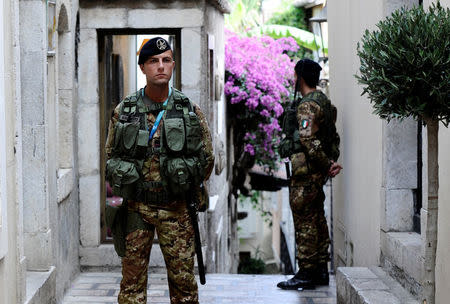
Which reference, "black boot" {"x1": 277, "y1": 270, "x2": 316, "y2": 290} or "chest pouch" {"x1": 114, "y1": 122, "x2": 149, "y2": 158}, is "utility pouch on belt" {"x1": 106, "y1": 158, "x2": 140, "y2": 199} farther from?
"black boot" {"x1": 277, "y1": 270, "x2": 316, "y2": 290}

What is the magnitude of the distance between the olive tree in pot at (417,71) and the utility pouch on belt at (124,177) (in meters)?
1.82

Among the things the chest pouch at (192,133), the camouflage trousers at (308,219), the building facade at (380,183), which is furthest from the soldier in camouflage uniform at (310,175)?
the chest pouch at (192,133)

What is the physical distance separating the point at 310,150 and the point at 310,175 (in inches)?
13.6

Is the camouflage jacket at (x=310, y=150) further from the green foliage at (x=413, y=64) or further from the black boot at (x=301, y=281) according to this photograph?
the green foliage at (x=413, y=64)

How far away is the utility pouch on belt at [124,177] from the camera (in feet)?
18.5

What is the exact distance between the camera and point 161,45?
5.70m

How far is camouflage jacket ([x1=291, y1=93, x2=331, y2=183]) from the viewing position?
7.97 meters

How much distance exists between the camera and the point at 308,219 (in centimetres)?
832

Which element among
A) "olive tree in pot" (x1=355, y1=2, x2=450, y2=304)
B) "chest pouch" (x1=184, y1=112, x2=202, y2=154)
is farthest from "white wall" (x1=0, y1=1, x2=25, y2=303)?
"olive tree in pot" (x1=355, y1=2, x2=450, y2=304)

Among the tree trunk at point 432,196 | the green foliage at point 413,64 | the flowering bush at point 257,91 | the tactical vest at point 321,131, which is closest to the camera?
the green foliage at point 413,64

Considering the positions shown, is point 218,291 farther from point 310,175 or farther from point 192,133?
Answer: point 192,133

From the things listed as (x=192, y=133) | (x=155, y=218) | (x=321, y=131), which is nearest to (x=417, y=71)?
(x=192, y=133)

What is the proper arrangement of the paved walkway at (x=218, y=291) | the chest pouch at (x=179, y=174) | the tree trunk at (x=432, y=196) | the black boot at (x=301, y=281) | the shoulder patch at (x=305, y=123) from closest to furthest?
the tree trunk at (x=432, y=196) < the chest pouch at (x=179, y=174) < the paved walkway at (x=218, y=291) < the shoulder patch at (x=305, y=123) < the black boot at (x=301, y=281)

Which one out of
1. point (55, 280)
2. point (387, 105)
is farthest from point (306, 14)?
point (387, 105)
